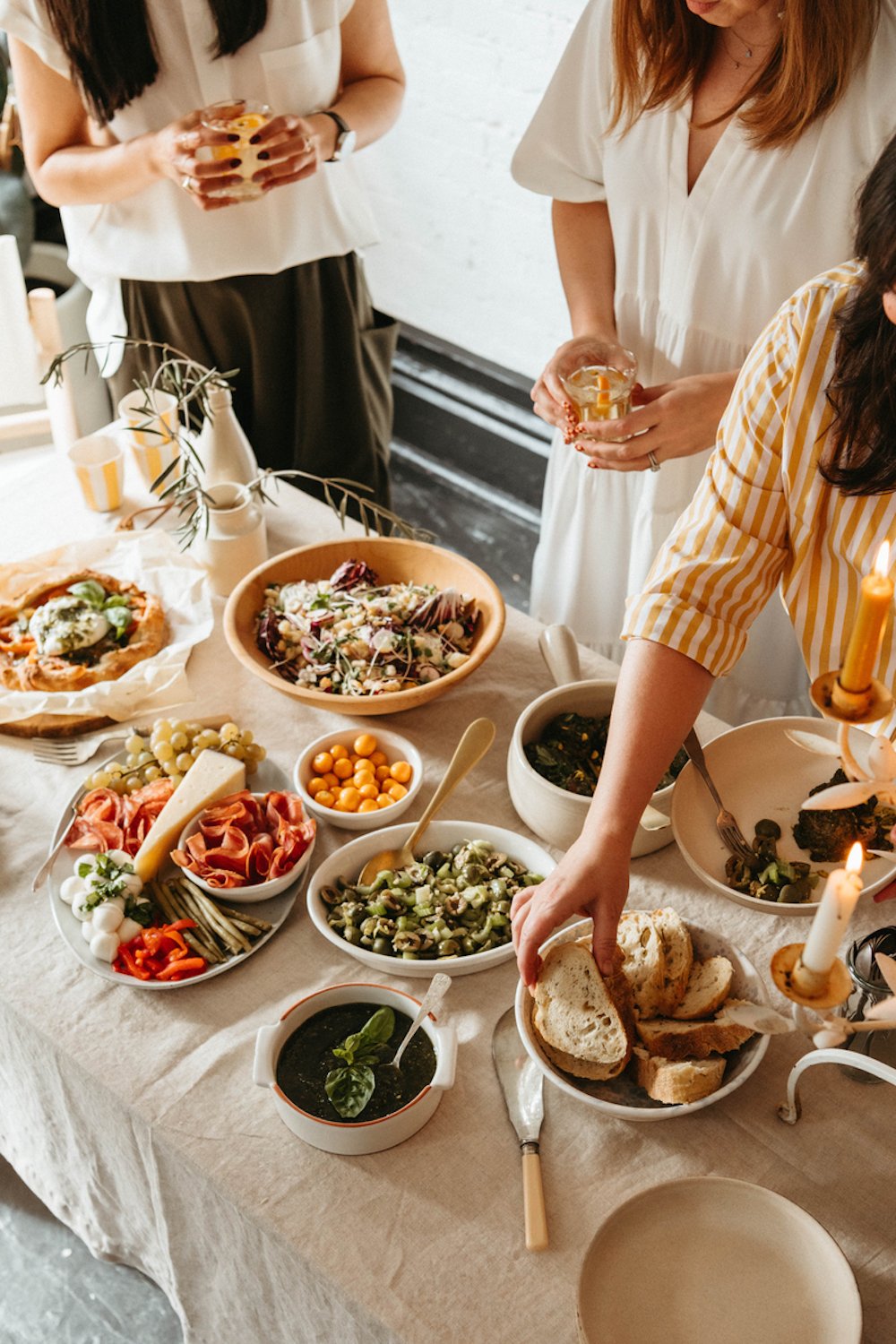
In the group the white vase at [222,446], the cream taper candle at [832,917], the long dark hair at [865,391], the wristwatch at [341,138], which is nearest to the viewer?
the cream taper candle at [832,917]

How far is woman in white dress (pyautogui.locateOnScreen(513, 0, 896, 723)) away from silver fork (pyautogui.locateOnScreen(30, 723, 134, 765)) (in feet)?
2.85

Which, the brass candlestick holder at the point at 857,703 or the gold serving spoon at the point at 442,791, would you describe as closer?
the brass candlestick holder at the point at 857,703

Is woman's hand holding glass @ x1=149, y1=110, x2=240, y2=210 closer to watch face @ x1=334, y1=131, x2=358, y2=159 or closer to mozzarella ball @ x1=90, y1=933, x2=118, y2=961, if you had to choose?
watch face @ x1=334, y1=131, x2=358, y2=159

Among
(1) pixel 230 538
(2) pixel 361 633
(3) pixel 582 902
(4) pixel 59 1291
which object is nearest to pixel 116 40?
A: (1) pixel 230 538

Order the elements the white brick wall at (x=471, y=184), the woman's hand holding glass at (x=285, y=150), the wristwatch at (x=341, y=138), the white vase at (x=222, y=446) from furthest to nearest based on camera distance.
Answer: the white brick wall at (x=471, y=184) → the wristwatch at (x=341, y=138) → the woman's hand holding glass at (x=285, y=150) → the white vase at (x=222, y=446)

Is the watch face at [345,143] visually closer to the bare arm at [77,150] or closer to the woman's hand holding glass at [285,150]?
the woman's hand holding glass at [285,150]

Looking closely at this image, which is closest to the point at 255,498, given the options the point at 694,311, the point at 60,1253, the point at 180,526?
the point at 180,526

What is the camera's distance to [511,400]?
4168 mm

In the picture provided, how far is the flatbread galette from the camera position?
1814 mm

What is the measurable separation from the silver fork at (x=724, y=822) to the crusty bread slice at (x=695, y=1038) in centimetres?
24

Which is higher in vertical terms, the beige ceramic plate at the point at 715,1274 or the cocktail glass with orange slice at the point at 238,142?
the cocktail glass with orange slice at the point at 238,142

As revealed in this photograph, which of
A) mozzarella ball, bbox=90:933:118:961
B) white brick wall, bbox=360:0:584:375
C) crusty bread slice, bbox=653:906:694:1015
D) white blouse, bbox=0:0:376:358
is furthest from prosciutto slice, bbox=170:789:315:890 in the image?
white brick wall, bbox=360:0:584:375

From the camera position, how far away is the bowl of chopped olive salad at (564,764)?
146 centimetres

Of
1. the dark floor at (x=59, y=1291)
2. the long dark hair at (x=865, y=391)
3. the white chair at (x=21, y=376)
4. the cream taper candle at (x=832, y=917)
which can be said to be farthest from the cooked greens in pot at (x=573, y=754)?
the white chair at (x=21, y=376)
